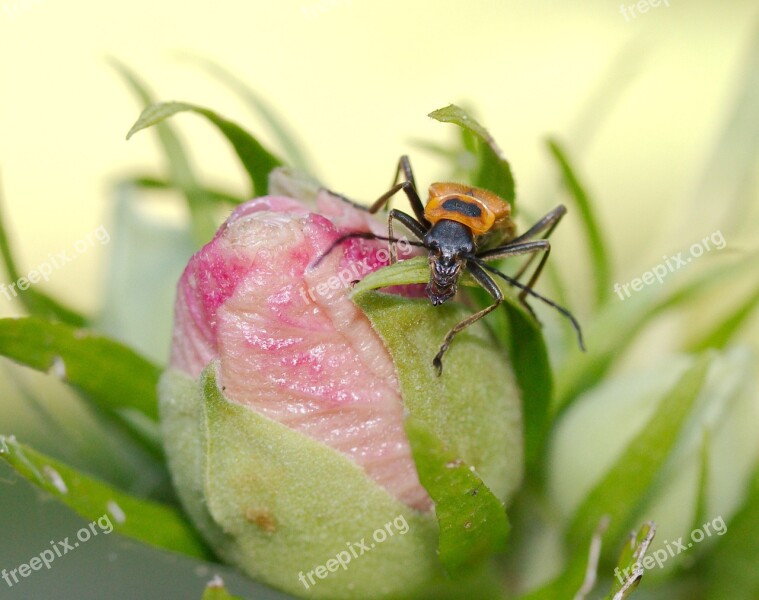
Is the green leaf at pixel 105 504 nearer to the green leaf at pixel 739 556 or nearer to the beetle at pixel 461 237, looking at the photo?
the beetle at pixel 461 237

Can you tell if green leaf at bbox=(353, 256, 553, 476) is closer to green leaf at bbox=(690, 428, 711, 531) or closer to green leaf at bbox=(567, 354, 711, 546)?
green leaf at bbox=(567, 354, 711, 546)

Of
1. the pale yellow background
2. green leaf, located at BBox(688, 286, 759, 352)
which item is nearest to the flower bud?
green leaf, located at BBox(688, 286, 759, 352)

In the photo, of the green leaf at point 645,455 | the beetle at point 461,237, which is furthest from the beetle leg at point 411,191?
the green leaf at point 645,455

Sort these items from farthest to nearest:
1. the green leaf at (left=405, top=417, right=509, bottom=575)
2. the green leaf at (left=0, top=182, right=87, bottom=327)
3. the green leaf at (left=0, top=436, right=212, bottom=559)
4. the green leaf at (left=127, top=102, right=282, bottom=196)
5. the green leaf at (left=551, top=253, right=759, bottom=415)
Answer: the green leaf at (left=551, top=253, right=759, bottom=415) < the green leaf at (left=0, top=182, right=87, bottom=327) < the green leaf at (left=127, top=102, right=282, bottom=196) < the green leaf at (left=0, top=436, right=212, bottom=559) < the green leaf at (left=405, top=417, right=509, bottom=575)

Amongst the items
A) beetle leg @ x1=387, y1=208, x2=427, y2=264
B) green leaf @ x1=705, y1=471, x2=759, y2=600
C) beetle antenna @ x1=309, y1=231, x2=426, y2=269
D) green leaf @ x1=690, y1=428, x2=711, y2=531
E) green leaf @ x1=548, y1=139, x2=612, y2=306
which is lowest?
green leaf @ x1=705, y1=471, x2=759, y2=600

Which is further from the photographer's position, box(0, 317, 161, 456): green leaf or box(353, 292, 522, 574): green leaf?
box(0, 317, 161, 456): green leaf

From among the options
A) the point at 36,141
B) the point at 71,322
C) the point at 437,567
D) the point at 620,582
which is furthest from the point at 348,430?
the point at 36,141

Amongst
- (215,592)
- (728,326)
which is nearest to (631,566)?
(215,592)

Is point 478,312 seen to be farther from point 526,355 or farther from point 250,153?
point 250,153

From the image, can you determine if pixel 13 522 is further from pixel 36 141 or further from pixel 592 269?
pixel 592 269
